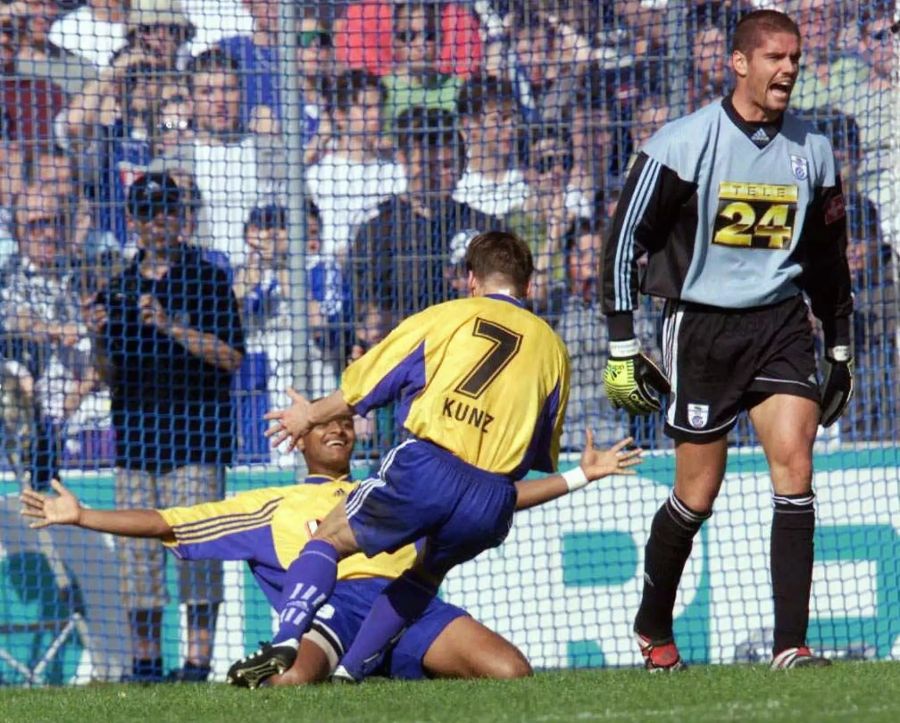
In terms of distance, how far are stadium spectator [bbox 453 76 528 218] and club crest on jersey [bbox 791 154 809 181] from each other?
321cm

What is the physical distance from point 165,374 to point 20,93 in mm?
1685

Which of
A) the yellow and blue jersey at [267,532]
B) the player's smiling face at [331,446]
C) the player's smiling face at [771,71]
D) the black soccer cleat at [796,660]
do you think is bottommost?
the black soccer cleat at [796,660]

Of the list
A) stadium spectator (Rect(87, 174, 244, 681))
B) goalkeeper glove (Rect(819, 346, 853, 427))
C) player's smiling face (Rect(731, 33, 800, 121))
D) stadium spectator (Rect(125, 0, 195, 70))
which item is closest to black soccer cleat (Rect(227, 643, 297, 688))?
goalkeeper glove (Rect(819, 346, 853, 427))

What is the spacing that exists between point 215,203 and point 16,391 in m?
1.39

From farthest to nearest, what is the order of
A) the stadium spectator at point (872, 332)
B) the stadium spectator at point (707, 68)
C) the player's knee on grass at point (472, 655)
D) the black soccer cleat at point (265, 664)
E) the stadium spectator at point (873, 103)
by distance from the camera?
the stadium spectator at point (707, 68) → the stadium spectator at point (872, 332) → the stadium spectator at point (873, 103) → the player's knee on grass at point (472, 655) → the black soccer cleat at point (265, 664)

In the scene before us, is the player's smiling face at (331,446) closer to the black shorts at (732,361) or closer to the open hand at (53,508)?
the open hand at (53,508)

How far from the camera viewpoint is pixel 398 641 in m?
5.96

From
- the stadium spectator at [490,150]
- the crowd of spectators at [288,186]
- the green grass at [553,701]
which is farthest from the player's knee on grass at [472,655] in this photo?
the stadium spectator at [490,150]

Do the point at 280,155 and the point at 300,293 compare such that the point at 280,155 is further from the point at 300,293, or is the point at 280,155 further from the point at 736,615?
the point at 736,615

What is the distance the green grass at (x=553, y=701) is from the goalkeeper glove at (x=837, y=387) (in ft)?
2.77

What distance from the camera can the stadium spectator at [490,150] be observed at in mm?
8086

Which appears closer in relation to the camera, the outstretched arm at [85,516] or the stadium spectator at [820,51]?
the outstretched arm at [85,516]

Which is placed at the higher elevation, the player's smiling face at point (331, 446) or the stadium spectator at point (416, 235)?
the stadium spectator at point (416, 235)

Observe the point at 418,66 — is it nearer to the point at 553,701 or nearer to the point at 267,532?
the point at 267,532
